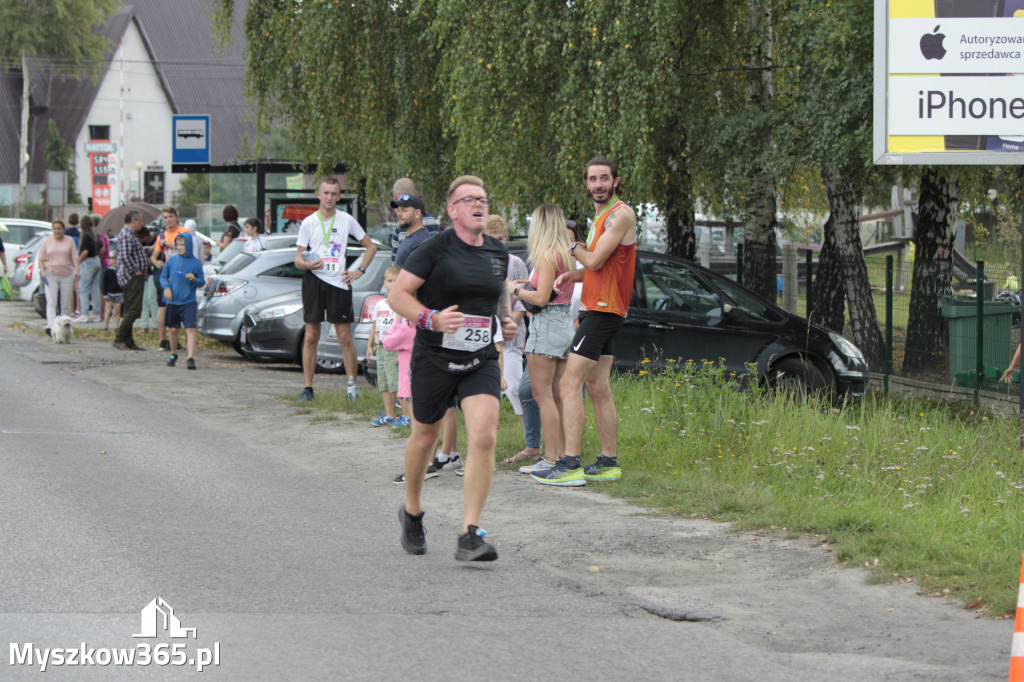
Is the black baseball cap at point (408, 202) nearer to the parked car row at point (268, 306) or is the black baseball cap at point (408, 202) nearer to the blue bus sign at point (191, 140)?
the parked car row at point (268, 306)

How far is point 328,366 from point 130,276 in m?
4.32

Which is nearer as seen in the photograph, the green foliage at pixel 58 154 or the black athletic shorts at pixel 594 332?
the black athletic shorts at pixel 594 332

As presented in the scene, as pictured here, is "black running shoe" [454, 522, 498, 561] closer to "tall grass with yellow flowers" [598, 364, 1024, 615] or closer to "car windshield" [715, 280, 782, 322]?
"tall grass with yellow flowers" [598, 364, 1024, 615]

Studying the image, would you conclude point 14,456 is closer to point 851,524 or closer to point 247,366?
point 851,524

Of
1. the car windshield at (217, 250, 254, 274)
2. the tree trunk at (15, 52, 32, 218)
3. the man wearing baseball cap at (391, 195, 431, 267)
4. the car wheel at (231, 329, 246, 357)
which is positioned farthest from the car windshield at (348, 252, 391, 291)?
the tree trunk at (15, 52, 32, 218)

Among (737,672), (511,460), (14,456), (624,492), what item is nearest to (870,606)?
(737,672)

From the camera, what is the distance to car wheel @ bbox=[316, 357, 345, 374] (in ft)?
51.2

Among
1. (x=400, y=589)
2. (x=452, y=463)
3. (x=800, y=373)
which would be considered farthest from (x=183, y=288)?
(x=400, y=589)

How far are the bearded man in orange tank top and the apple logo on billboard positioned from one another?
2.94 m

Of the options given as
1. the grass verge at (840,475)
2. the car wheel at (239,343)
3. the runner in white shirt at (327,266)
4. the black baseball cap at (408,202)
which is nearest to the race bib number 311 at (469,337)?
the grass verge at (840,475)

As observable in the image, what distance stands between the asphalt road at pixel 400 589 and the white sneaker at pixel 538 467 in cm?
10

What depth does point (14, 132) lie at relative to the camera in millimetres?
66188

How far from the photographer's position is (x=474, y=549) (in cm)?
628

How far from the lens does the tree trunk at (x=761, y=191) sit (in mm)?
14508
